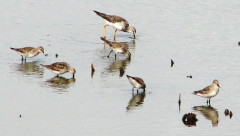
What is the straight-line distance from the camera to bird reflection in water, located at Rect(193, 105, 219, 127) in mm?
27656

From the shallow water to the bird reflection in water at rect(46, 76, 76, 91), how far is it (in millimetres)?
42

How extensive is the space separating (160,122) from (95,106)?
2720 mm

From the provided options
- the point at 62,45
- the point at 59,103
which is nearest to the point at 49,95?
the point at 59,103

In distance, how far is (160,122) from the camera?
1064 inches

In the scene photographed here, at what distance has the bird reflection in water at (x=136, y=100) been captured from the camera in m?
28.9

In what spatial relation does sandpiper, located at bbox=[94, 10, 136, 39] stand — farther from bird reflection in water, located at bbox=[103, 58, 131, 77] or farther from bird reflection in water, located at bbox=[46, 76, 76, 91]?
bird reflection in water, located at bbox=[46, 76, 76, 91]

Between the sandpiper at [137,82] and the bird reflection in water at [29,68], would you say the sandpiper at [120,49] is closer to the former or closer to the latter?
the bird reflection in water at [29,68]

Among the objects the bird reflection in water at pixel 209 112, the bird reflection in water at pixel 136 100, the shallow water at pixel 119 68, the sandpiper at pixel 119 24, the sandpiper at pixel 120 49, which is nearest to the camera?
the shallow water at pixel 119 68

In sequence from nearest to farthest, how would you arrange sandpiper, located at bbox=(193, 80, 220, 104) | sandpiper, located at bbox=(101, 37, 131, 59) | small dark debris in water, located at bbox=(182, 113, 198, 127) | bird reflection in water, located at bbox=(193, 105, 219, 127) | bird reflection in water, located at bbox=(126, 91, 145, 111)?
small dark debris in water, located at bbox=(182, 113, 198, 127) → bird reflection in water, located at bbox=(193, 105, 219, 127) → bird reflection in water, located at bbox=(126, 91, 145, 111) → sandpiper, located at bbox=(193, 80, 220, 104) → sandpiper, located at bbox=(101, 37, 131, 59)

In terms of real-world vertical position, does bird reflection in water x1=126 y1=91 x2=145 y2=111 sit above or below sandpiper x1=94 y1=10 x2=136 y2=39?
below

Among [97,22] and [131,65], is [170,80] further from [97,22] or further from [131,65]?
[97,22]

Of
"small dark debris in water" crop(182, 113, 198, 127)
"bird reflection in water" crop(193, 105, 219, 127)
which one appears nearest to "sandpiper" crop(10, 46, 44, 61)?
"bird reflection in water" crop(193, 105, 219, 127)

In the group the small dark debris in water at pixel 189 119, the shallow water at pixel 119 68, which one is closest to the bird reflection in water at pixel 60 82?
the shallow water at pixel 119 68

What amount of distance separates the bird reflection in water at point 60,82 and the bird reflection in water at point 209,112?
18.4ft
